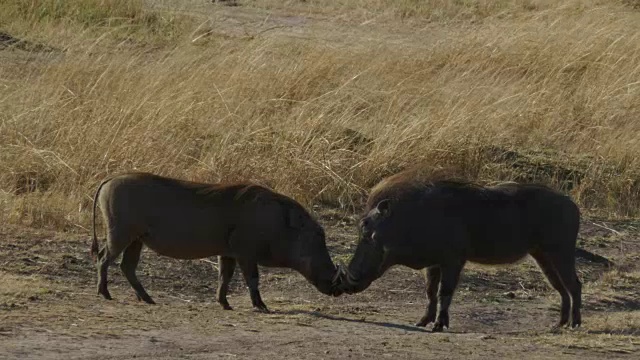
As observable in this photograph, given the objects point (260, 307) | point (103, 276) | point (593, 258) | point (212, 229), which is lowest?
point (593, 258)

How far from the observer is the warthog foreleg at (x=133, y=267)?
7215mm

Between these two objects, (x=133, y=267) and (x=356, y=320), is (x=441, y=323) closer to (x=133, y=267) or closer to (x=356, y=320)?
(x=356, y=320)

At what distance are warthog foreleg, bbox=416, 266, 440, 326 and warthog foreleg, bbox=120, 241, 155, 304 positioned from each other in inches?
54.4

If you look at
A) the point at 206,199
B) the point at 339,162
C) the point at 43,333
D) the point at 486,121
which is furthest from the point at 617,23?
the point at 43,333

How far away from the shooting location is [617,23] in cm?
1416

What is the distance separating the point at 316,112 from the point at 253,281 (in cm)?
361

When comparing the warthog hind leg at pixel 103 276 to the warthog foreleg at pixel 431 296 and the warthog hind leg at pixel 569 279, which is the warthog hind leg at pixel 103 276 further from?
the warthog hind leg at pixel 569 279

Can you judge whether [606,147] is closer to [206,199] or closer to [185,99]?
[185,99]

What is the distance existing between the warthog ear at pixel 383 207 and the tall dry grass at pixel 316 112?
1.14m

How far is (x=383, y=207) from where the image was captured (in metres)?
7.15

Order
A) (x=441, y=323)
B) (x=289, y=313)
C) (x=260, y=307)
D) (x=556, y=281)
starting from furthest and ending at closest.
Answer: (x=556, y=281) → (x=260, y=307) → (x=289, y=313) → (x=441, y=323)

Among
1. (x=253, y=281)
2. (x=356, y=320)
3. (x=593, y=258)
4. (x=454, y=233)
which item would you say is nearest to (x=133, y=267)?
(x=253, y=281)

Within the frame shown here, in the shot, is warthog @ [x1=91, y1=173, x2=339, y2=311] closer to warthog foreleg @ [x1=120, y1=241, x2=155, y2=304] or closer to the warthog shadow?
warthog foreleg @ [x1=120, y1=241, x2=155, y2=304]

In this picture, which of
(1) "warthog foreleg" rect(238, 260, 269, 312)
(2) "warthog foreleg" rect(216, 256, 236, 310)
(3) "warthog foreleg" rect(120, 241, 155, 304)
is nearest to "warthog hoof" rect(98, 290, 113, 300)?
(3) "warthog foreleg" rect(120, 241, 155, 304)
